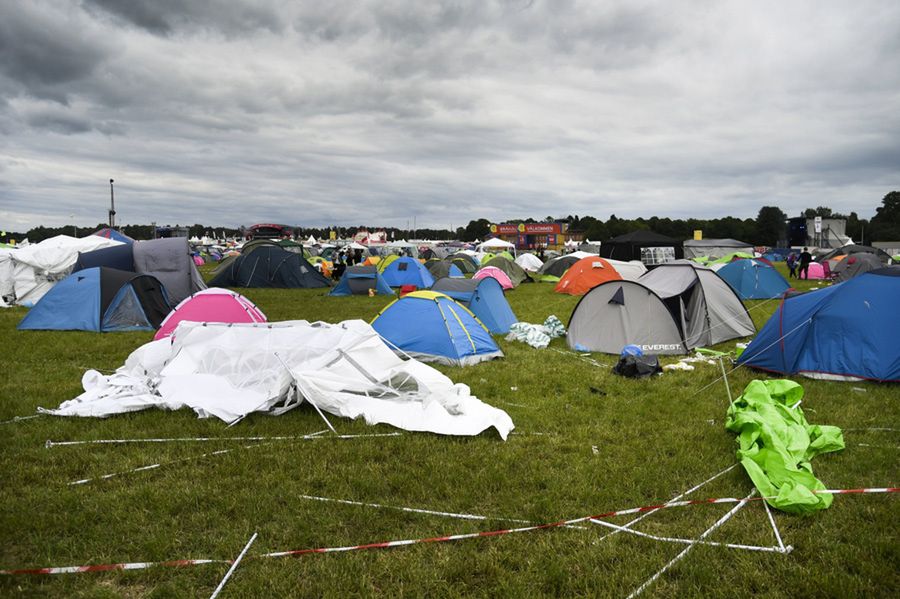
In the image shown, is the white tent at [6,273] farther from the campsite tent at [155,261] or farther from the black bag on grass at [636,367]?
the black bag on grass at [636,367]

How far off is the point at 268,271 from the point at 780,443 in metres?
24.4

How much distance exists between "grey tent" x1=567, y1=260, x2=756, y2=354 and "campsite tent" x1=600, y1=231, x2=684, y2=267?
73.4ft

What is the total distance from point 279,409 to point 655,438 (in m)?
4.51

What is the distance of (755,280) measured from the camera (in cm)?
2138

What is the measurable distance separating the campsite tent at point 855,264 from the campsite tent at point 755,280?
776cm

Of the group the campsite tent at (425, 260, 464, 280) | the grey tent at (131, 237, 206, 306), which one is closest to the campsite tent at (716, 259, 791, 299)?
the campsite tent at (425, 260, 464, 280)

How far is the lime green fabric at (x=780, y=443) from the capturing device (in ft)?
14.6

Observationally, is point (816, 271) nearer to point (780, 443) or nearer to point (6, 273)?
point (780, 443)

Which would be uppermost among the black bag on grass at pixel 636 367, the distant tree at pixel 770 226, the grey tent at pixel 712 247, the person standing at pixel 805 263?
the distant tree at pixel 770 226

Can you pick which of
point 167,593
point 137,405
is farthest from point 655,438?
point 137,405

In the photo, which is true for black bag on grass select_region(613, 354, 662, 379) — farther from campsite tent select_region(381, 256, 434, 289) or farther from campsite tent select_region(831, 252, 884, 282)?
campsite tent select_region(831, 252, 884, 282)

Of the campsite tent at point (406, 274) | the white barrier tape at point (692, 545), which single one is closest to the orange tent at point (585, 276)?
the campsite tent at point (406, 274)

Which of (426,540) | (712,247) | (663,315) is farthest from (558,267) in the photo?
(426,540)

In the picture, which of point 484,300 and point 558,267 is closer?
point 484,300
